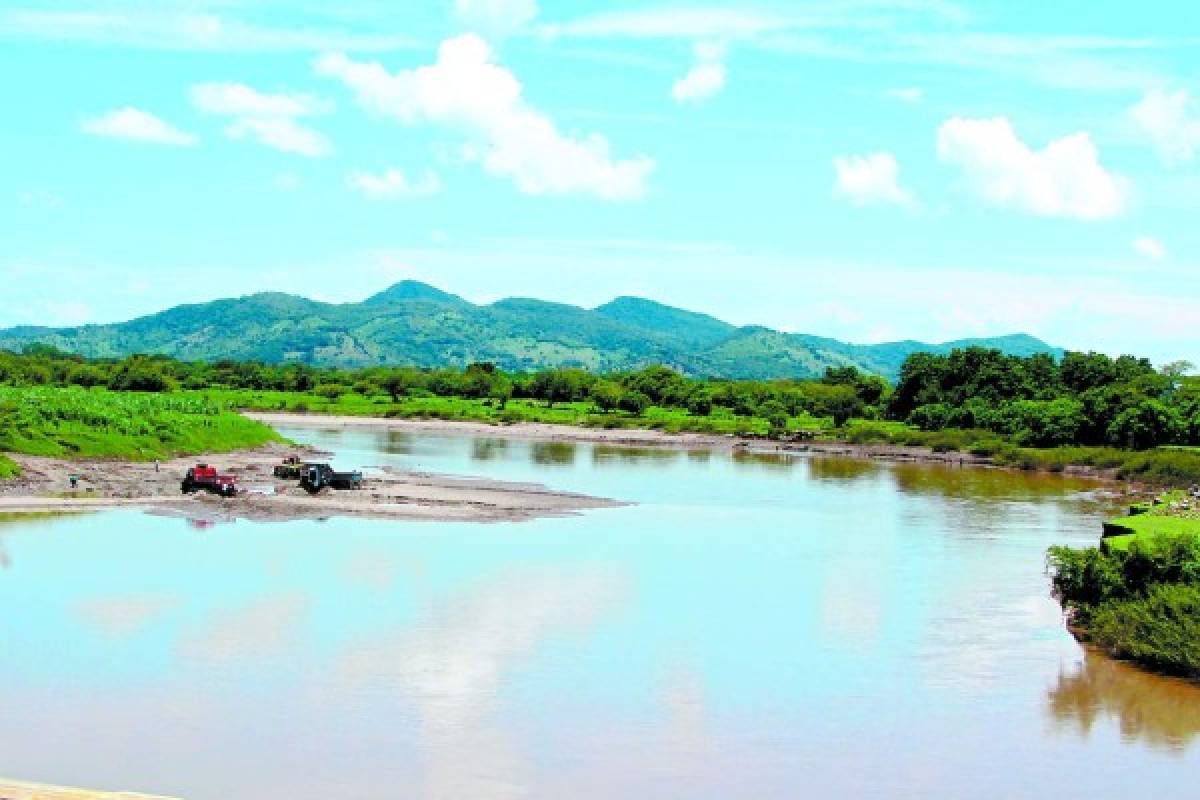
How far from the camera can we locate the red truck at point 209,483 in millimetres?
50812

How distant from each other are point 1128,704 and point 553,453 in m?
68.7

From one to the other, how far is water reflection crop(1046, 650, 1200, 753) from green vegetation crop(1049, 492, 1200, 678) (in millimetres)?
585

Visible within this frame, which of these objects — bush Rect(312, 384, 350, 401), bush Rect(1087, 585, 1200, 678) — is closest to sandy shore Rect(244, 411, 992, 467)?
bush Rect(312, 384, 350, 401)

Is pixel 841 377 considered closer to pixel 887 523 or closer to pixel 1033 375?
pixel 1033 375

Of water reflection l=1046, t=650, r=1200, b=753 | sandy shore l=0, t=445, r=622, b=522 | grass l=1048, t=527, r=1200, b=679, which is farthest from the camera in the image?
sandy shore l=0, t=445, r=622, b=522

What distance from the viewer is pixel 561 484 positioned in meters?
67.2

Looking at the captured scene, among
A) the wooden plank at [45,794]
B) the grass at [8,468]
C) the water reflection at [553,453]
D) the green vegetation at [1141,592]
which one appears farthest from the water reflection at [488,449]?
the wooden plank at [45,794]

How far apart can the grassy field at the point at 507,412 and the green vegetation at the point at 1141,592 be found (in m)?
83.4

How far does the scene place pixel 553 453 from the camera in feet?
304

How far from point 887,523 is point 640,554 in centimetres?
1491

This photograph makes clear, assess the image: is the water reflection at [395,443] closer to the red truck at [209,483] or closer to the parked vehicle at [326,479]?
the parked vehicle at [326,479]

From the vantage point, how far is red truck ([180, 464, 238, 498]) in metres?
50.8

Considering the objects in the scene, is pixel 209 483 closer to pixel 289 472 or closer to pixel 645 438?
pixel 289 472

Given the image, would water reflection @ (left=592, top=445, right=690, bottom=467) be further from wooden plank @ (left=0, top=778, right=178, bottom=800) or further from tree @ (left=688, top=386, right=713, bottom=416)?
wooden plank @ (left=0, top=778, right=178, bottom=800)
